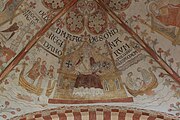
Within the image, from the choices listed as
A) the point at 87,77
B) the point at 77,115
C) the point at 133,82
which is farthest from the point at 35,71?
the point at 133,82

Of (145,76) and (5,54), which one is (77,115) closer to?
(145,76)

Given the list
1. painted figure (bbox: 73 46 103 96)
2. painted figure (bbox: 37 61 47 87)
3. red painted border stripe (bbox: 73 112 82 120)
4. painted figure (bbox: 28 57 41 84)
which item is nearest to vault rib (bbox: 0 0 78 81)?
painted figure (bbox: 28 57 41 84)

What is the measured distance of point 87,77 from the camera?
8.85 meters

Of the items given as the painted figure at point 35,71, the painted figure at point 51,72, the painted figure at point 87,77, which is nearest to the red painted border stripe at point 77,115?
the painted figure at point 87,77

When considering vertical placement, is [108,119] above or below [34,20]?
below

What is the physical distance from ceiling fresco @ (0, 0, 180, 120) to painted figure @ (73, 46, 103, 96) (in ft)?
0.06

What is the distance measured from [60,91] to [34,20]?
1439 mm

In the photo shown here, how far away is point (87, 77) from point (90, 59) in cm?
35

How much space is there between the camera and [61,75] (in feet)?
28.9

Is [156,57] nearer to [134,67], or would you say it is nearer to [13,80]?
[134,67]

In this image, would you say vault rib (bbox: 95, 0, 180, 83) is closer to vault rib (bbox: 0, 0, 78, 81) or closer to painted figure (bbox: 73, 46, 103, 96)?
vault rib (bbox: 0, 0, 78, 81)

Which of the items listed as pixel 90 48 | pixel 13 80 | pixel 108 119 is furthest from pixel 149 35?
pixel 13 80

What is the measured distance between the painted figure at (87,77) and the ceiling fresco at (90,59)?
0.06 ft

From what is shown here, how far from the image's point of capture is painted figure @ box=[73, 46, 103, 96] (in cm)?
878
